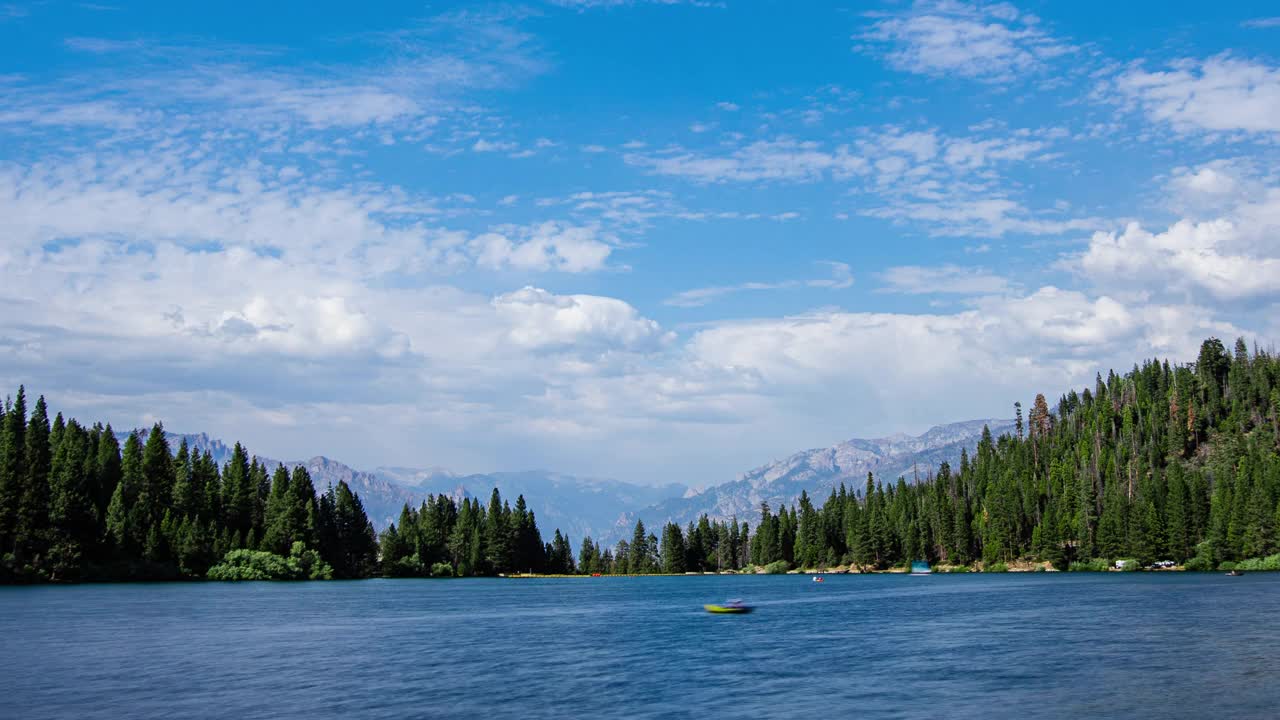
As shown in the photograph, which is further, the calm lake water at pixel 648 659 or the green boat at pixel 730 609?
the green boat at pixel 730 609

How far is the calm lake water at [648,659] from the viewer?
174 ft

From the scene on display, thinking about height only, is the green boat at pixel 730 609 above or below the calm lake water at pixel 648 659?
below

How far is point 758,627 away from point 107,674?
59.6 metres

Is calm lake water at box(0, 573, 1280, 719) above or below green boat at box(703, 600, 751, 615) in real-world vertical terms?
above

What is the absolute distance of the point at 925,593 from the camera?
159 m

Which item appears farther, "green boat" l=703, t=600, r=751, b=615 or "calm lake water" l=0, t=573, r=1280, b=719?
"green boat" l=703, t=600, r=751, b=615

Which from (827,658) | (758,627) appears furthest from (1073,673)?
(758,627)

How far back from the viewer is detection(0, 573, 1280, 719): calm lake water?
174 feet

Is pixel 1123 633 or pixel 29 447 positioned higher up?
pixel 29 447

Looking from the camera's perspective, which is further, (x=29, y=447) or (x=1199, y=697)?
(x=29, y=447)

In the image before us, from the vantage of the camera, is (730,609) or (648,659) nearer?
(648,659)

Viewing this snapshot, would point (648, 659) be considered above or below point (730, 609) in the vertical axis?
above

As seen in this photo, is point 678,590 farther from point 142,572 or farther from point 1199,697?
point 1199,697

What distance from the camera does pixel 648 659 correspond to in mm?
74188
